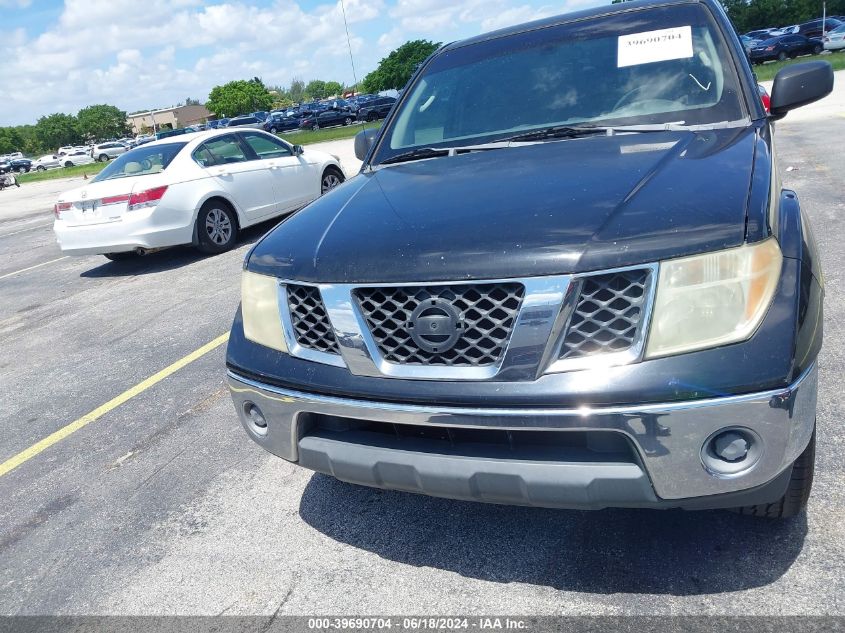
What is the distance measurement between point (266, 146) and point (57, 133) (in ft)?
398

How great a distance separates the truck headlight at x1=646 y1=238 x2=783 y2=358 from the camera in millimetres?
1865

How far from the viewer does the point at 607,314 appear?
1912 mm

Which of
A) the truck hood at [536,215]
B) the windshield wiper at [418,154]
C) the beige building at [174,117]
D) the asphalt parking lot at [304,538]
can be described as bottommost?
the asphalt parking lot at [304,538]

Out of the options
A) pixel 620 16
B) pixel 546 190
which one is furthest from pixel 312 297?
pixel 620 16

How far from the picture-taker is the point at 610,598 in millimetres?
2227

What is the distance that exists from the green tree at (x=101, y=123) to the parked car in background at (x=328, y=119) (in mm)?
80423

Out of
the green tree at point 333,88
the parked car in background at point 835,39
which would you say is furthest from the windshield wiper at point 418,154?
the green tree at point 333,88

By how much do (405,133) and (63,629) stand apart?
2656mm

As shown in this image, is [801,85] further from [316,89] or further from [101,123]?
[316,89]

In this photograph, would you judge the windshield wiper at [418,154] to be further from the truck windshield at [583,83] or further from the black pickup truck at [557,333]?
the black pickup truck at [557,333]

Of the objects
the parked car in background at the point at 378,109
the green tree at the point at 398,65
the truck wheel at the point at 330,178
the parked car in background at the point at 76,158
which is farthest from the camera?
the green tree at the point at 398,65

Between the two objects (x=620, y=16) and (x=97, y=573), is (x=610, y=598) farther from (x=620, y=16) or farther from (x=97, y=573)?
(x=620, y=16)

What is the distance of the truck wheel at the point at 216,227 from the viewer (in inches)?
335

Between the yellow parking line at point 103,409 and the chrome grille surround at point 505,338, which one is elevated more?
the chrome grille surround at point 505,338
